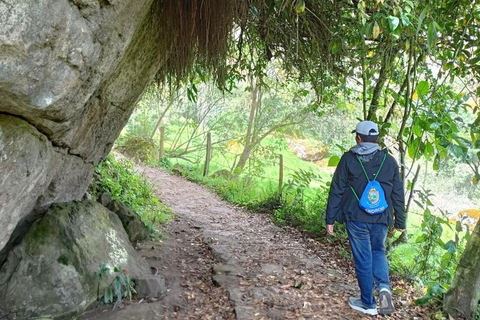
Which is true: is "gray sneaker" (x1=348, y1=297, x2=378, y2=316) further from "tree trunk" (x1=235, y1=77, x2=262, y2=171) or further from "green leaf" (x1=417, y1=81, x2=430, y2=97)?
"tree trunk" (x1=235, y1=77, x2=262, y2=171)

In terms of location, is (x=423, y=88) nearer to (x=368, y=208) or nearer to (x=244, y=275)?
(x=368, y=208)

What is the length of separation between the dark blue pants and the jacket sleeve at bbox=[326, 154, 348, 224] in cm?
15

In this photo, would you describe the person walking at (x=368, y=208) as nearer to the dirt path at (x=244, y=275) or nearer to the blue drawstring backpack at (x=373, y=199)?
the blue drawstring backpack at (x=373, y=199)

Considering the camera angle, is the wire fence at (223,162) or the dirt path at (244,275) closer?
the dirt path at (244,275)

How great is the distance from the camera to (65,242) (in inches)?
148

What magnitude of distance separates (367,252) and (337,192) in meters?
0.62

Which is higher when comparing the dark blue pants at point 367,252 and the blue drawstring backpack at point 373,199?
the blue drawstring backpack at point 373,199

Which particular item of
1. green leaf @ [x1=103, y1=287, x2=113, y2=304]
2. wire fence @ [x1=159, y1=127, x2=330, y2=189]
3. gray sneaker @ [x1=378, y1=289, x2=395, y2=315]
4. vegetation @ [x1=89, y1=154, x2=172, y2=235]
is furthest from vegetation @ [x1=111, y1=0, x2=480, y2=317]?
wire fence @ [x1=159, y1=127, x2=330, y2=189]

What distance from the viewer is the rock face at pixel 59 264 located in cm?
338

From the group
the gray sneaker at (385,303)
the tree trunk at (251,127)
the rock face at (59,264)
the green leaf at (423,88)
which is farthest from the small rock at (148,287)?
the tree trunk at (251,127)

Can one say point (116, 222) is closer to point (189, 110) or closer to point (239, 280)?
point (239, 280)

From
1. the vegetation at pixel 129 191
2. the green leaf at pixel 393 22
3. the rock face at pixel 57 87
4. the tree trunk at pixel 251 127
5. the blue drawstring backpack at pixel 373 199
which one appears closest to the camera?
the rock face at pixel 57 87

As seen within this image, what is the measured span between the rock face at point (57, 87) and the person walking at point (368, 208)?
2.33 meters

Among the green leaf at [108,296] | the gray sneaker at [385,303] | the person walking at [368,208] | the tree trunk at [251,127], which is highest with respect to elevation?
the tree trunk at [251,127]
